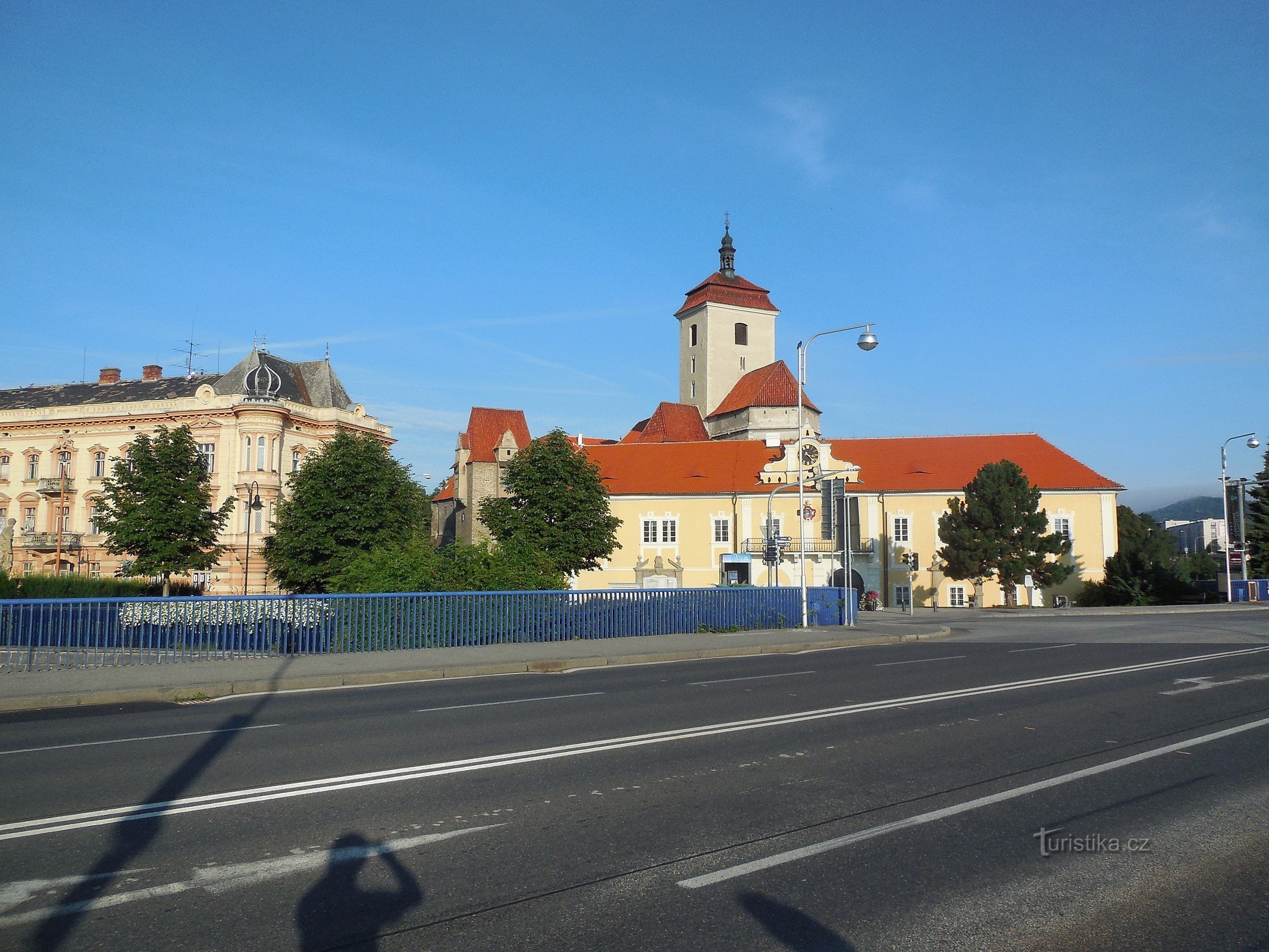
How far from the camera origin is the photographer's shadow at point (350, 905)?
4.70 meters

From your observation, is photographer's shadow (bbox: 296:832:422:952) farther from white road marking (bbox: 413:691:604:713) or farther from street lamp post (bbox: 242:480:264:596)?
street lamp post (bbox: 242:480:264:596)

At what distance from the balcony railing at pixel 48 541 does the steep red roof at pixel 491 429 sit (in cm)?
2829

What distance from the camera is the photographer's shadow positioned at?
4.70 m

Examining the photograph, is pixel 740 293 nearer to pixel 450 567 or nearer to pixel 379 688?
pixel 450 567

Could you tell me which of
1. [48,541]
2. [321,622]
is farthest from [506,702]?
[48,541]

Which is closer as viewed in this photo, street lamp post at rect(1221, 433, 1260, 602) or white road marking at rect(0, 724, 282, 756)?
white road marking at rect(0, 724, 282, 756)

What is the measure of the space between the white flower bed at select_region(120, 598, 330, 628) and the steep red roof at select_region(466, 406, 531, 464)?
5613 cm

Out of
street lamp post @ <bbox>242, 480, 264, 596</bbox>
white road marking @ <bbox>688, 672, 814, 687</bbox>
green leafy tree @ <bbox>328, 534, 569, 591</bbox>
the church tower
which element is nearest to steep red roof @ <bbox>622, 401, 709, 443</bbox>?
the church tower

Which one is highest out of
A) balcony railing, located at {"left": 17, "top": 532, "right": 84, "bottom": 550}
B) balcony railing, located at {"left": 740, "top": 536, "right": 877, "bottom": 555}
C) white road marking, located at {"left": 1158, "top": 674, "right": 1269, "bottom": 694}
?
balcony railing, located at {"left": 17, "top": 532, "right": 84, "bottom": 550}

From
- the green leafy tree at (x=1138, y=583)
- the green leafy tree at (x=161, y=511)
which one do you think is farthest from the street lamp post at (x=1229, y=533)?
the green leafy tree at (x=161, y=511)

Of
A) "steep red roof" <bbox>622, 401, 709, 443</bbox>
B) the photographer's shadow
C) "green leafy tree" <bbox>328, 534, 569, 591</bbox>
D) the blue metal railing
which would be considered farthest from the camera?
"steep red roof" <bbox>622, 401, 709, 443</bbox>

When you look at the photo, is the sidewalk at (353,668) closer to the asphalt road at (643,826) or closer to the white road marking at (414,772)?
the asphalt road at (643,826)

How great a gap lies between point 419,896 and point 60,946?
68.9 inches

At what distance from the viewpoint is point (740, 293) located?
90312 millimetres
